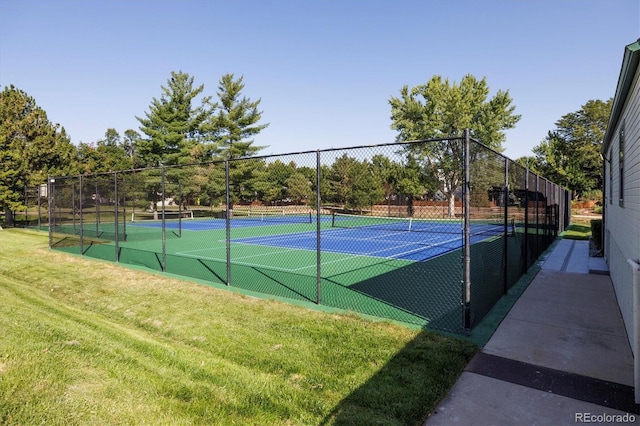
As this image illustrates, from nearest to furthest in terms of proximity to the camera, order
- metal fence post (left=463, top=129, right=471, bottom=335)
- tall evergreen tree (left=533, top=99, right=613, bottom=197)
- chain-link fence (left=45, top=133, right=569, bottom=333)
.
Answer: metal fence post (left=463, top=129, right=471, bottom=335) → chain-link fence (left=45, top=133, right=569, bottom=333) → tall evergreen tree (left=533, top=99, right=613, bottom=197)

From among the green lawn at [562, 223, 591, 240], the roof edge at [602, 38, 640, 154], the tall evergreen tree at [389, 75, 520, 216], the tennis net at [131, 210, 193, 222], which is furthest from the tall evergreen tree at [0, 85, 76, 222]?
the tall evergreen tree at [389, 75, 520, 216]

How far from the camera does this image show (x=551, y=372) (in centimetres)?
372

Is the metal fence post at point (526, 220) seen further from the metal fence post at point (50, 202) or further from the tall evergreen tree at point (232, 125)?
the tall evergreen tree at point (232, 125)

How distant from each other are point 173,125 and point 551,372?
36.5 m

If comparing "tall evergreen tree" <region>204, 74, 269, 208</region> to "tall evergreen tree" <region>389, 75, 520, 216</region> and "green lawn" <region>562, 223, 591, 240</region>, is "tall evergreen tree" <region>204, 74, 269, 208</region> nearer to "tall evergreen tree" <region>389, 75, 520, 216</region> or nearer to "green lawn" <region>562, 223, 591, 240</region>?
"tall evergreen tree" <region>389, 75, 520, 216</region>

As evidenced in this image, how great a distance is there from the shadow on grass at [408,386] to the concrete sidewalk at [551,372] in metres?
0.11

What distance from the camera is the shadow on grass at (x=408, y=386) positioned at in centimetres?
295

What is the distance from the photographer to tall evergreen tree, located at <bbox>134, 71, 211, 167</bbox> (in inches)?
1377

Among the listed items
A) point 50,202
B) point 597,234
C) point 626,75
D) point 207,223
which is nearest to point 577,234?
point 597,234

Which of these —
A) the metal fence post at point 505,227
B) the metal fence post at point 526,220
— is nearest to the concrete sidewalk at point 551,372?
the metal fence post at point 505,227

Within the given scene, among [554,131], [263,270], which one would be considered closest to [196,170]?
[263,270]

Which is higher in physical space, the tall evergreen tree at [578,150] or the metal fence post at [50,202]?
the tall evergreen tree at [578,150]

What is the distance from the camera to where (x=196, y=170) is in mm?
32031

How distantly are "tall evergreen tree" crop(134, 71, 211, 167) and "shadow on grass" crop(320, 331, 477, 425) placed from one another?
33694 mm
